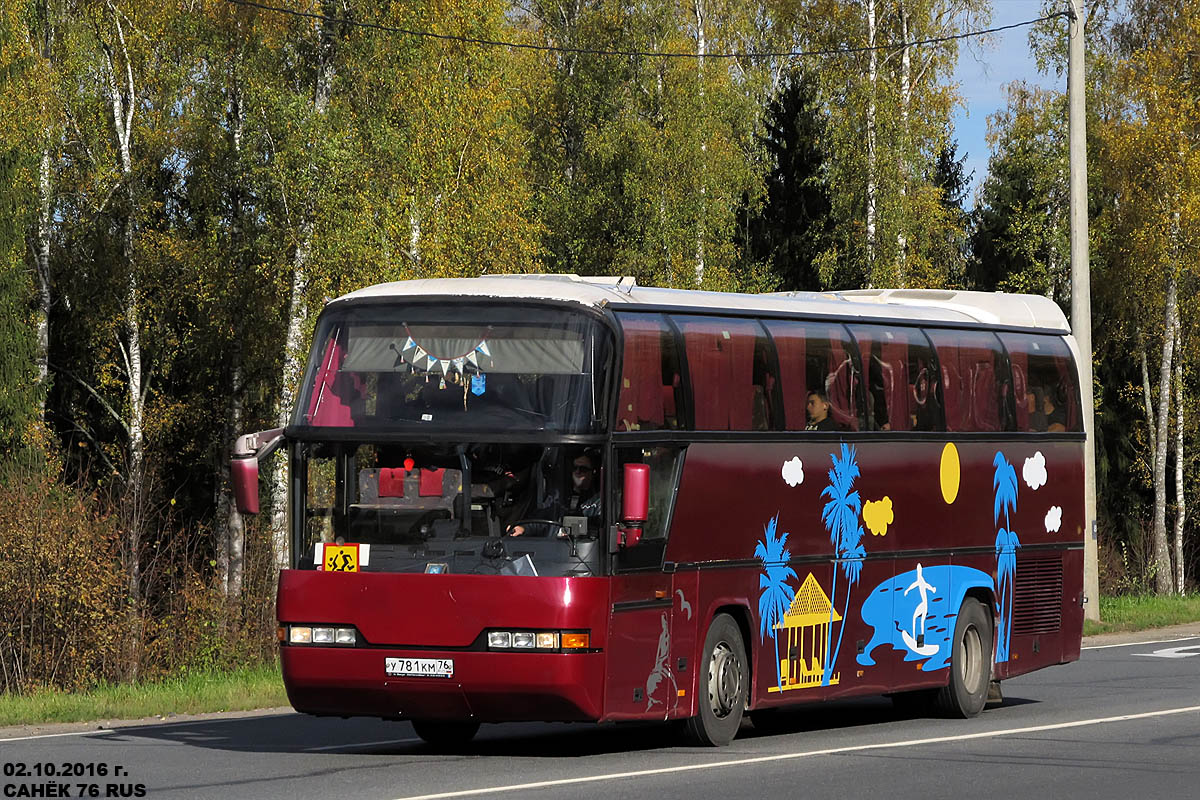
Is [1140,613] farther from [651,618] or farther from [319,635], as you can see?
[319,635]

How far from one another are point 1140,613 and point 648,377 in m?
19.3

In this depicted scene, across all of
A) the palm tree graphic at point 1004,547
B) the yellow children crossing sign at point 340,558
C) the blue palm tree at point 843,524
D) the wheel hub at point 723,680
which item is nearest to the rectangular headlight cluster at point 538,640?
the yellow children crossing sign at point 340,558

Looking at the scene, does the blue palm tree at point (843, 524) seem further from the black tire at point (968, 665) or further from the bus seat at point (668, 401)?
the bus seat at point (668, 401)

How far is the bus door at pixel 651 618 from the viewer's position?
557 inches

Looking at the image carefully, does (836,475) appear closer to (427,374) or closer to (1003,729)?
(1003,729)

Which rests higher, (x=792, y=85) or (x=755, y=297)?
(x=792, y=85)

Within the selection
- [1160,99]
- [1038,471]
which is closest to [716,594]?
[1038,471]

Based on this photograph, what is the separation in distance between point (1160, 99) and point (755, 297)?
37.4 meters

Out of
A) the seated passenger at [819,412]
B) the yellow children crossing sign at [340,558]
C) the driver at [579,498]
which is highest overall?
the seated passenger at [819,412]

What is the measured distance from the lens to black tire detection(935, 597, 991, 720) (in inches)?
736

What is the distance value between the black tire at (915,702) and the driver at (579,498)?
5.50 metres

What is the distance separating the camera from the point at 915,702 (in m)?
19.7

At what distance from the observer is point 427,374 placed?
565 inches

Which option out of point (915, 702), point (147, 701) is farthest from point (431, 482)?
point (915, 702)
